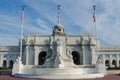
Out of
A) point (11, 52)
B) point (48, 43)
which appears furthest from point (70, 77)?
point (11, 52)

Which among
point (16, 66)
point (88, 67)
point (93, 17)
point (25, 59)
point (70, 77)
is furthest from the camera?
point (25, 59)

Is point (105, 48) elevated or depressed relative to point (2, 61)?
elevated

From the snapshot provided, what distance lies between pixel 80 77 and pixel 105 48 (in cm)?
6527

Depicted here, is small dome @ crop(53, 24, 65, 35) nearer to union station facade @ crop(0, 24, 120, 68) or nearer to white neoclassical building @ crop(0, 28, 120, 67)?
white neoclassical building @ crop(0, 28, 120, 67)

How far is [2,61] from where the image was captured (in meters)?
86.1

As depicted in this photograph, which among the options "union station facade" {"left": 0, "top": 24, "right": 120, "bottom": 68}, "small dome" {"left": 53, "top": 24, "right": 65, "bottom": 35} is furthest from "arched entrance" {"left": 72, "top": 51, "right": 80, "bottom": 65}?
"small dome" {"left": 53, "top": 24, "right": 65, "bottom": 35}

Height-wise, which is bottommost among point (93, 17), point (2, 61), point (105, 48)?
point (2, 61)

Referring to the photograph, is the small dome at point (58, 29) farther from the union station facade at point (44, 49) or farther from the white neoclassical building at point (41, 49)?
the union station facade at point (44, 49)

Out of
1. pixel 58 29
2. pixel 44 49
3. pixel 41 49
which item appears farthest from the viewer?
pixel 44 49

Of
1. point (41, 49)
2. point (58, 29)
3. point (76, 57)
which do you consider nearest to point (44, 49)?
point (41, 49)

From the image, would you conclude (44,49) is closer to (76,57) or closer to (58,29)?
(76,57)

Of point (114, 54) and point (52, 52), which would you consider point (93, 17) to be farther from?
point (114, 54)

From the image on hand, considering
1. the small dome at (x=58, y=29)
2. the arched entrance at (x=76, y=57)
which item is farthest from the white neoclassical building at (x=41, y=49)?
the small dome at (x=58, y=29)

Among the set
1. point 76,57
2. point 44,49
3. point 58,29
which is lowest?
point 76,57
